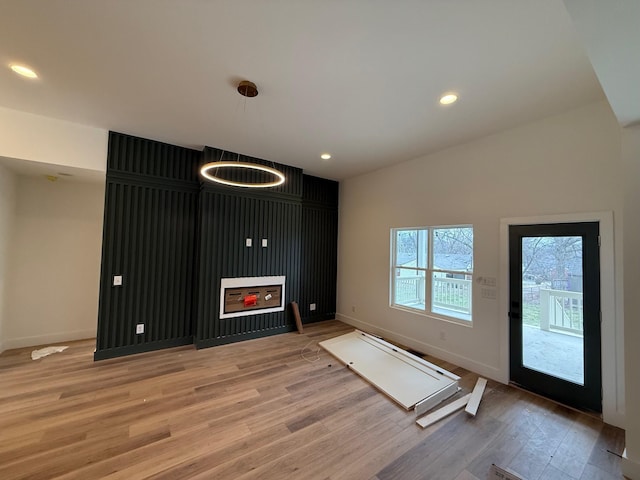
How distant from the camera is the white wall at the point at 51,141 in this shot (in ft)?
10.3

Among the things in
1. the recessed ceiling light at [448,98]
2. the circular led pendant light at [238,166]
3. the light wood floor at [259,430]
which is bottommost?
the light wood floor at [259,430]

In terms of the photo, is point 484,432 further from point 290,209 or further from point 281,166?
point 281,166

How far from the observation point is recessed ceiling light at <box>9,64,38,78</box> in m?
2.36

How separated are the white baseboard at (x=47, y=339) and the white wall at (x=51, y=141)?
Result: 290 centimetres

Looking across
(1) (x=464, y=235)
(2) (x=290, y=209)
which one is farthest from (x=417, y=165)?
(2) (x=290, y=209)

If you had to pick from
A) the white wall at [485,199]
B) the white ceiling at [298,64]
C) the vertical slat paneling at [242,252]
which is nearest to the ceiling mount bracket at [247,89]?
the white ceiling at [298,64]

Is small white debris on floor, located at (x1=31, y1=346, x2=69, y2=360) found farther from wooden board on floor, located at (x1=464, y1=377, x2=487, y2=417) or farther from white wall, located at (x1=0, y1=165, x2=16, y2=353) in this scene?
wooden board on floor, located at (x1=464, y1=377, x2=487, y2=417)

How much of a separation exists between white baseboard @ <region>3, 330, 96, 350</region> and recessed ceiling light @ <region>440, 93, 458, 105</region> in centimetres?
655

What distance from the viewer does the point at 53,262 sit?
13.9 feet

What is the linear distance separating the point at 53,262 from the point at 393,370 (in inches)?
227

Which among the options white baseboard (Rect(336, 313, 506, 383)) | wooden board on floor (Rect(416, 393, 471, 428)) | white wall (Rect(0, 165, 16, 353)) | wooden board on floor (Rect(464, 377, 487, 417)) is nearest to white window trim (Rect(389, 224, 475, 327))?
white baseboard (Rect(336, 313, 506, 383))

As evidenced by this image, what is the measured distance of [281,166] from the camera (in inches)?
200

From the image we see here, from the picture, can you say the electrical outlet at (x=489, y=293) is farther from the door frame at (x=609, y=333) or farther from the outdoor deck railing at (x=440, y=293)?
the door frame at (x=609, y=333)

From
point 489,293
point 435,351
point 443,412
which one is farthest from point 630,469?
point 435,351
